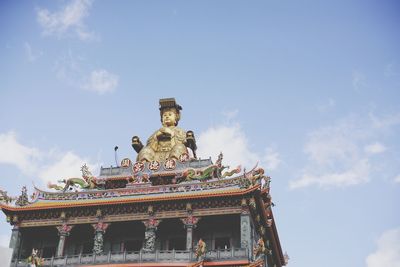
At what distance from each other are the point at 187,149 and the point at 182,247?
1130 centimetres

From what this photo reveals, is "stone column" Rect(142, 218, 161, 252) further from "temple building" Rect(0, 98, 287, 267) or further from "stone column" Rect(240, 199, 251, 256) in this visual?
"stone column" Rect(240, 199, 251, 256)

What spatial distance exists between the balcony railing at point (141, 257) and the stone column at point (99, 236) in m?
0.62

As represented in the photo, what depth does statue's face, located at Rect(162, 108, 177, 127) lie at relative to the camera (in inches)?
2008

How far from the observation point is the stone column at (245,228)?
3531 centimetres

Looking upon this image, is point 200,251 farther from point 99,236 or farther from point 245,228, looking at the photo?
point 99,236

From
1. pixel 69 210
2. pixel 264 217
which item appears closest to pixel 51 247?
pixel 69 210

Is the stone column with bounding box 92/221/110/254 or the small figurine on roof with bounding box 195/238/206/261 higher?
the stone column with bounding box 92/221/110/254

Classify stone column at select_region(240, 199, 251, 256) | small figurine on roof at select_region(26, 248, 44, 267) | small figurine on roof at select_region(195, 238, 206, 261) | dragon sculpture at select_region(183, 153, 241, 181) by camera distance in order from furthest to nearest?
dragon sculpture at select_region(183, 153, 241, 181), small figurine on roof at select_region(26, 248, 44, 267), stone column at select_region(240, 199, 251, 256), small figurine on roof at select_region(195, 238, 206, 261)

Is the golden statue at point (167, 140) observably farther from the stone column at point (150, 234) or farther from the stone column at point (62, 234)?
the stone column at point (62, 234)

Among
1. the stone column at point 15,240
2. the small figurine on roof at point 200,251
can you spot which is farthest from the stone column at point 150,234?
the stone column at point 15,240

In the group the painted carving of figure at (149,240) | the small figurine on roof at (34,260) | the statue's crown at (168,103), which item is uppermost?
the statue's crown at (168,103)

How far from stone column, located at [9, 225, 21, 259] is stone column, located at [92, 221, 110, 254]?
17.3 ft

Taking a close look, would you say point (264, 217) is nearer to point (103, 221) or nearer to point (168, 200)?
point (168, 200)

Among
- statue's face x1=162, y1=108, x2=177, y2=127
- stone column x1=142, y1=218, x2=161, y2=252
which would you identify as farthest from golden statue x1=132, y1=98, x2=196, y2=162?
stone column x1=142, y1=218, x2=161, y2=252
